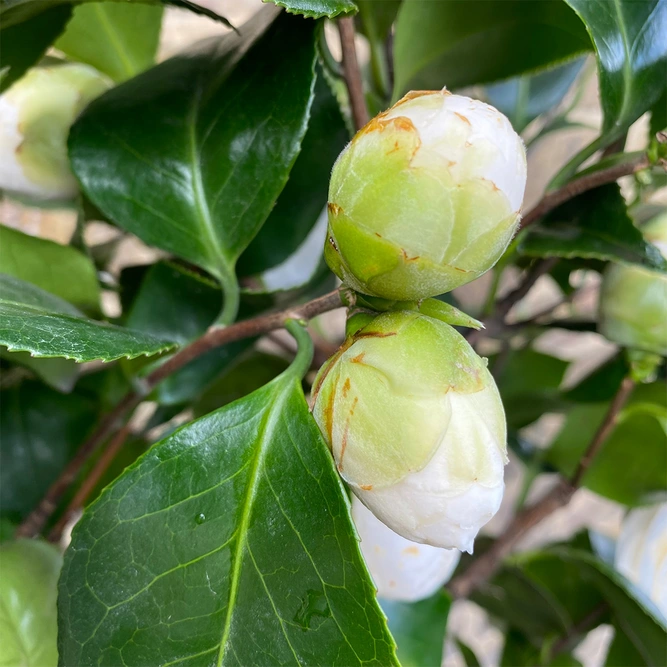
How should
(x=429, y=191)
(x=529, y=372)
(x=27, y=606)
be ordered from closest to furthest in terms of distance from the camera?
(x=429, y=191)
(x=27, y=606)
(x=529, y=372)

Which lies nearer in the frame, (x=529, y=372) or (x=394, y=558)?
(x=394, y=558)

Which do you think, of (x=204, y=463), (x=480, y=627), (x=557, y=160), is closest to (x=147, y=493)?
(x=204, y=463)

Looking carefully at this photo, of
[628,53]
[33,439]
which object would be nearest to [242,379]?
[33,439]

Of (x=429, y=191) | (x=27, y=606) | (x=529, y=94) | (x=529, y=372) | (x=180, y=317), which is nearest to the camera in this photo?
(x=429, y=191)

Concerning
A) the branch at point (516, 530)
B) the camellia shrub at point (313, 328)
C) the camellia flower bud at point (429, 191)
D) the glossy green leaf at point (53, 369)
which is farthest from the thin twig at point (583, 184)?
the glossy green leaf at point (53, 369)

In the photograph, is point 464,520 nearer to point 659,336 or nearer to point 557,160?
point 659,336

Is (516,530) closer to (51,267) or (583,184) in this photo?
(583,184)

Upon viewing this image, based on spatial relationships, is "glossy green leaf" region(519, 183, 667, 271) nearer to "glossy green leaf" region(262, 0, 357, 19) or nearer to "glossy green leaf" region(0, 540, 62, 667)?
"glossy green leaf" region(262, 0, 357, 19)
